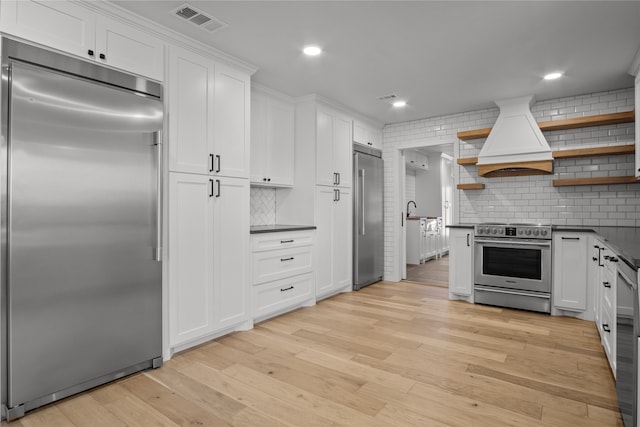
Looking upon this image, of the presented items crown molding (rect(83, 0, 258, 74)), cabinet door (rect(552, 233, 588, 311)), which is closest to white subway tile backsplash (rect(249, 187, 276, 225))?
crown molding (rect(83, 0, 258, 74))

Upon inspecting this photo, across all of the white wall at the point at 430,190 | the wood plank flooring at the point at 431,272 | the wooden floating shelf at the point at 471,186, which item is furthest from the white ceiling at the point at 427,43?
the white wall at the point at 430,190

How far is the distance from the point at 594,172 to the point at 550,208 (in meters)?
0.61

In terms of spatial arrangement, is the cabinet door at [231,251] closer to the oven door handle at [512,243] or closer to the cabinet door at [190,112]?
the cabinet door at [190,112]

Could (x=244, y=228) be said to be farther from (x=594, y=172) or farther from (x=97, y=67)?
(x=594, y=172)

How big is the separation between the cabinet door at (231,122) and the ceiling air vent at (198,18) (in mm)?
455

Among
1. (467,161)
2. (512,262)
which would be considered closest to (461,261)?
(512,262)

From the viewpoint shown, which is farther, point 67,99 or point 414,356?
point 414,356

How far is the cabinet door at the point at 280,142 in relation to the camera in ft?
13.9

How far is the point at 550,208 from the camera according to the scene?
14.9 ft

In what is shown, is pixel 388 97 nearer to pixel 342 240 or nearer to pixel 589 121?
pixel 342 240

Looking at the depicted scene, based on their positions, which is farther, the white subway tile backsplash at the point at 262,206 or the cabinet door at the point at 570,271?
the white subway tile backsplash at the point at 262,206

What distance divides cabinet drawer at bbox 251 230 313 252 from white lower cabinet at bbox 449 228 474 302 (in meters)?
1.85

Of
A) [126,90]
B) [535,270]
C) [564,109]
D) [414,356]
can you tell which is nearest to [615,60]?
[564,109]

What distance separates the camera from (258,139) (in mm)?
4094
